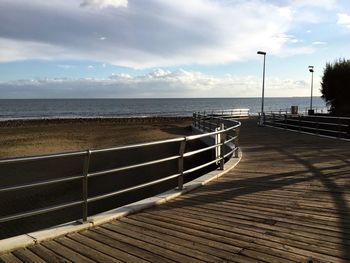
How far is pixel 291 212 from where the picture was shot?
5.88m

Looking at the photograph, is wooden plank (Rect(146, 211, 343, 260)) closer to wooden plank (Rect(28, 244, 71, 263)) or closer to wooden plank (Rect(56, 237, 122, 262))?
wooden plank (Rect(56, 237, 122, 262))

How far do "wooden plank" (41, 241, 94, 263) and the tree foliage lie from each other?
34.2m

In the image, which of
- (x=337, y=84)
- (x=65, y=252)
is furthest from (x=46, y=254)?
(x=337, y=84)

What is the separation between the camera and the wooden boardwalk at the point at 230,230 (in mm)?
4246

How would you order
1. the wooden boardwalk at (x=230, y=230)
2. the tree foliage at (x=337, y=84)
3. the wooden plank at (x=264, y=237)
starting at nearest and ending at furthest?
the wooden boardwalk at (x=230, y=230), the wooden plank at (x=264, y=237), the tree foliage at (x=337, y=84)

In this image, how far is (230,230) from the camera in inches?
200

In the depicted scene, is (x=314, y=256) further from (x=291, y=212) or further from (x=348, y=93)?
Answer: (x=348, y=93)

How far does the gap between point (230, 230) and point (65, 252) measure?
1.90m

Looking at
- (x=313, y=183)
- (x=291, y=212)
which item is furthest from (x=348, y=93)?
(x=291, y=212)

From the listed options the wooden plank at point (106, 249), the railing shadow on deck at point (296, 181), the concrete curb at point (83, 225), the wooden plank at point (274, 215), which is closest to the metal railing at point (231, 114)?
the railing shadow on deck at point (296, 181)

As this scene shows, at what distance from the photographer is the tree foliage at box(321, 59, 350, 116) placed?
36.3 m

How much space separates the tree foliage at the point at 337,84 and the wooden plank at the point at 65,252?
112ft

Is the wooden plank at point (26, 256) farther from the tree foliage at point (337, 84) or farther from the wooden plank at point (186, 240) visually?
the tree foliage at point (337, 84)

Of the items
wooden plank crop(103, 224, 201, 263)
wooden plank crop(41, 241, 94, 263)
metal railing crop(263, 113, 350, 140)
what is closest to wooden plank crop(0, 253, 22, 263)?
wooden plank crop(41, 241, 94, 263)
